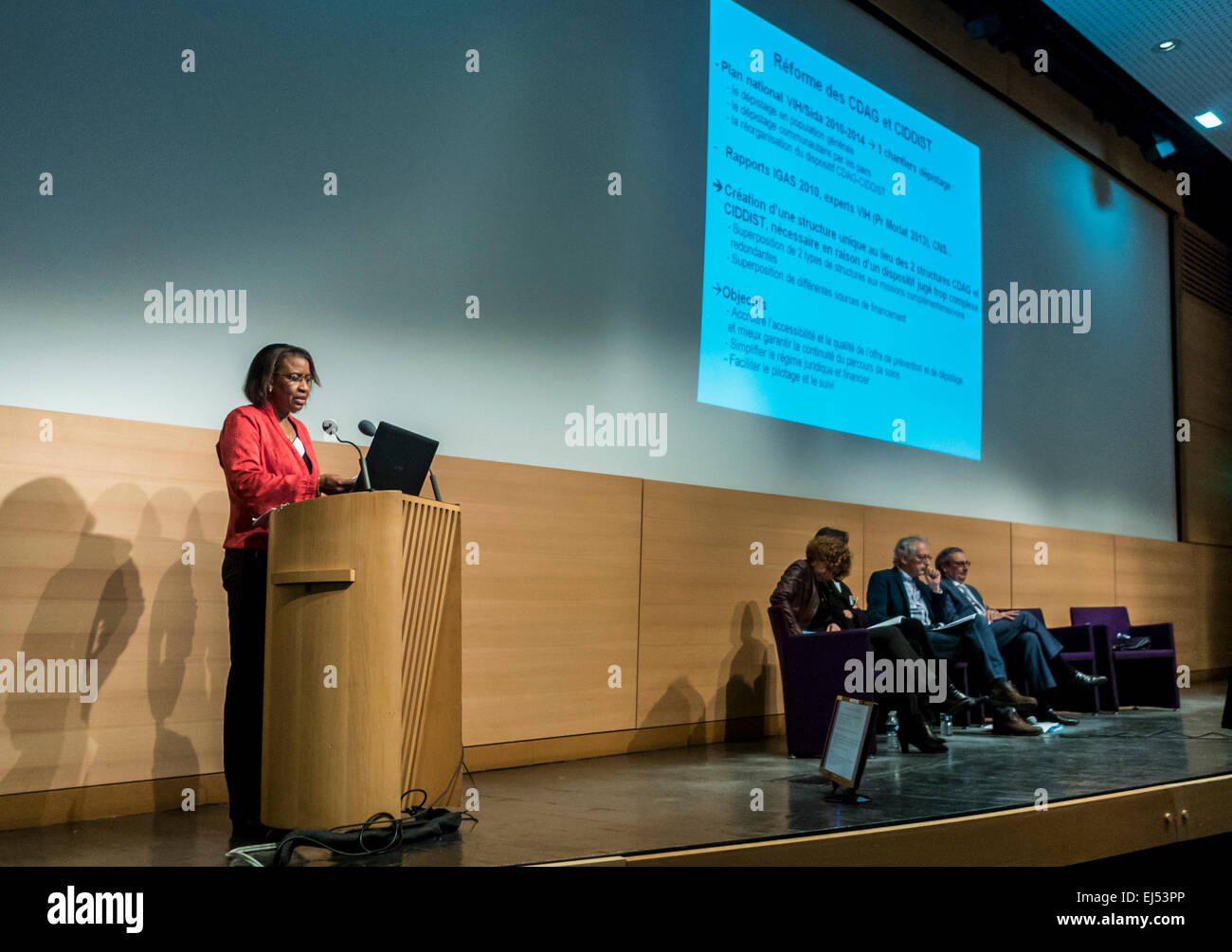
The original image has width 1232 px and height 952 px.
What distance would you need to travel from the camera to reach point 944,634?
524 cm

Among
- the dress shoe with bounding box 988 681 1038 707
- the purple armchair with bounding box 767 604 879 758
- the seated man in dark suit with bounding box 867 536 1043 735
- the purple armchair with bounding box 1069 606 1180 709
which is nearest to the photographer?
the purple armchair with bounding box 767 604 879 758

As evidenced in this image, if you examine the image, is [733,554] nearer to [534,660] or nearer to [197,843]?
[534,660]

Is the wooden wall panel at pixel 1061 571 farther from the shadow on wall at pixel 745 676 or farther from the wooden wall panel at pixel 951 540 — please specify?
the shadow on wall at pixel 745 676

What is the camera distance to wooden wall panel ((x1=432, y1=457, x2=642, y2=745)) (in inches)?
160

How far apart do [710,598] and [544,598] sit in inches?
39.4

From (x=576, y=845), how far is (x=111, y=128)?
2476 mm

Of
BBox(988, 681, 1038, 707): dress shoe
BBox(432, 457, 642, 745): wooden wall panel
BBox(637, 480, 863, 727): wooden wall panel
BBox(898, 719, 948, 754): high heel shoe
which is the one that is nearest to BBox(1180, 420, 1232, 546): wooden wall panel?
BBox(988, 681, 1038, 707): dress shoe

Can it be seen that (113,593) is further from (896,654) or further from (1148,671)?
(1148,671)

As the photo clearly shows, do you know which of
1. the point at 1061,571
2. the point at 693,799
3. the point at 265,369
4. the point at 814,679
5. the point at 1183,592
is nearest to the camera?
the point at 265,369

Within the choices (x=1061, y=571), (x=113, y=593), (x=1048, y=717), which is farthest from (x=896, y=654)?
(x=1061, y=571)

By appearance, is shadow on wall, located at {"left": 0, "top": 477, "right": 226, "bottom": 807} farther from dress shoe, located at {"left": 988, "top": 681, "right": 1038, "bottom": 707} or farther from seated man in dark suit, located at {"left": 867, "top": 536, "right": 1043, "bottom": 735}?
dress shoe, located at {"left": 988, "top": 681, "right": 1038, "bottom": 707}

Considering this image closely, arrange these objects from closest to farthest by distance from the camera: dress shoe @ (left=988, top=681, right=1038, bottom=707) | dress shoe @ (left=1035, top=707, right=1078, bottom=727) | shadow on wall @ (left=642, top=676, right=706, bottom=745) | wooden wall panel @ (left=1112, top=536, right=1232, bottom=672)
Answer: shadow on wall @ (left=642, top=676, right=706, bottom=745) < dress shoe @ (left=988, top=681, right=1038, bottom=707) < dress shoe @ (left=1035, top=707, right=1078, bottom=727) < wooden wall panel @ (left=1112, top=536, right=1232, bottom=672)

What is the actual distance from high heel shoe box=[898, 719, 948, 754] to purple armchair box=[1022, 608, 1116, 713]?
2.00 metres

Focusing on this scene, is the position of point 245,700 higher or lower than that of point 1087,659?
higher
